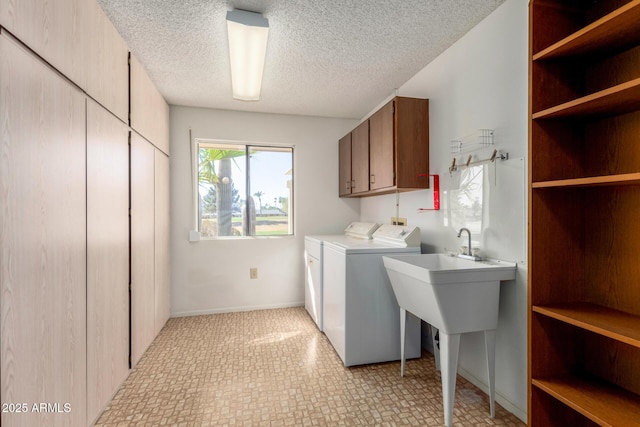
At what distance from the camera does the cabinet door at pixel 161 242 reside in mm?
2959

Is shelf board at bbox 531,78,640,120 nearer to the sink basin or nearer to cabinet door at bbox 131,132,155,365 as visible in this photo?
the sink basin

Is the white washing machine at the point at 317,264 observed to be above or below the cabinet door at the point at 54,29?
below

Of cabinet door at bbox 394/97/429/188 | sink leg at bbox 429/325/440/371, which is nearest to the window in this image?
cabinet door at bbox 394/97/429/188

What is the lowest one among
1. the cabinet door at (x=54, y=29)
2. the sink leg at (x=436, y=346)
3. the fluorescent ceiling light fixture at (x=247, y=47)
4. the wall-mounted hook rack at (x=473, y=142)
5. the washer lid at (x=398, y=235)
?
the sink leg at (x=436, y=346)

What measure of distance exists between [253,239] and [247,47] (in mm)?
2213

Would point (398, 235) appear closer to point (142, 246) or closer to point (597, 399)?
point (597, 399)

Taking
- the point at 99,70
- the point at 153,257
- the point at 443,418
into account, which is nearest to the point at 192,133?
the point at 153,257

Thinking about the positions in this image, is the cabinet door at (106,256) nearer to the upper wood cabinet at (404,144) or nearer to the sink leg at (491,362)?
the upper wood cabinet at (404,144)

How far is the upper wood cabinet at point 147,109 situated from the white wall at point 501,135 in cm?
237

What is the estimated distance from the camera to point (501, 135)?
1852mm

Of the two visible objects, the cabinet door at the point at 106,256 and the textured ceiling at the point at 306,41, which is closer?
the cabinet door at the point at 106,256

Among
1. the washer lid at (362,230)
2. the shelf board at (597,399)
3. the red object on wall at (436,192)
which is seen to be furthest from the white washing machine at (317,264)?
the shelf board at (597,399)

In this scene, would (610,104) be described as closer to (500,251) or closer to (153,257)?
(500,251)

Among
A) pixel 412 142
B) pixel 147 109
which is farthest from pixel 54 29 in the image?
pixel 412 142
